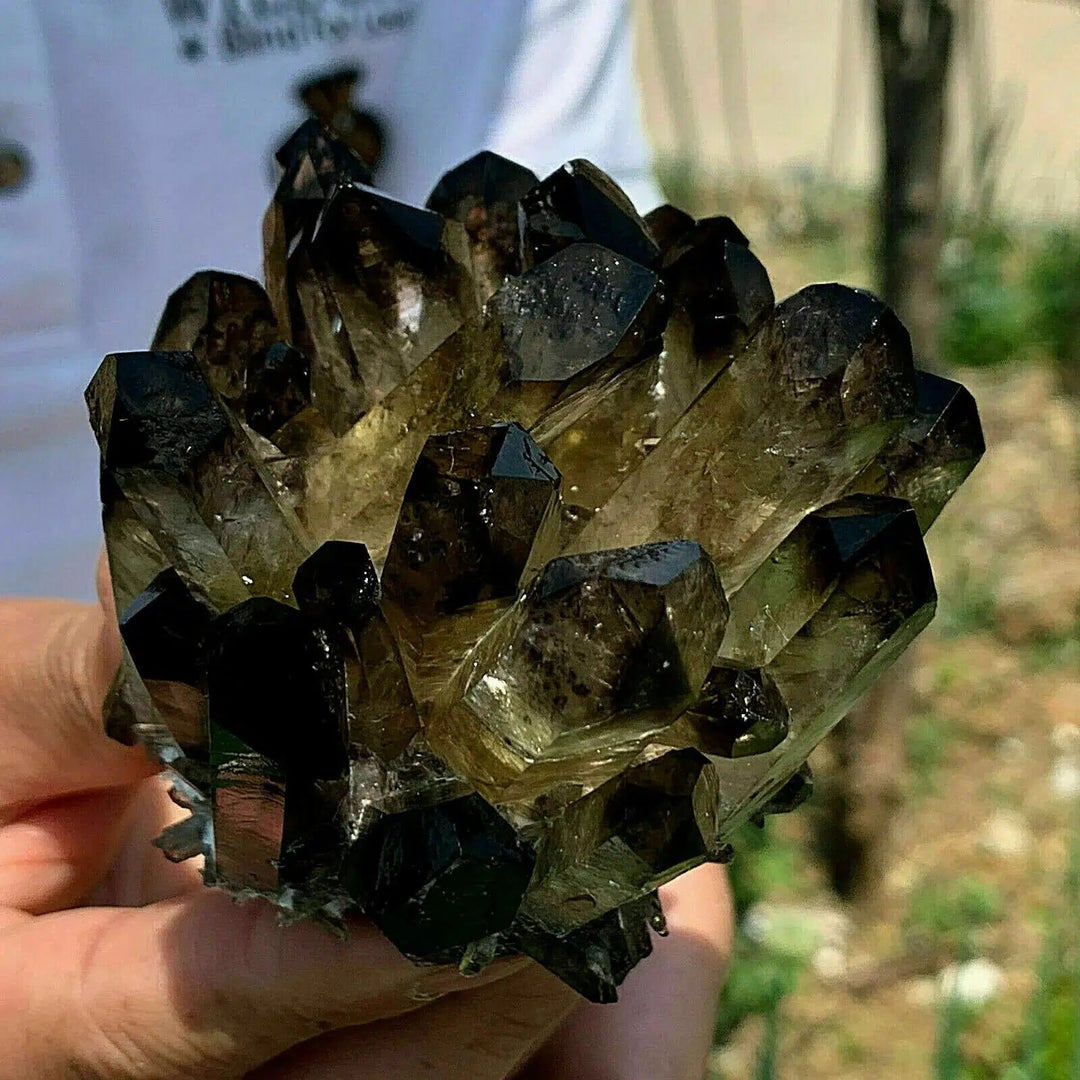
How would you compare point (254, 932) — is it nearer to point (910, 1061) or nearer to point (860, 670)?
point (860, 670)

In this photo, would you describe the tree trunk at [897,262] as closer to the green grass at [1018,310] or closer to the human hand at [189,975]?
the human hand at [189,975]

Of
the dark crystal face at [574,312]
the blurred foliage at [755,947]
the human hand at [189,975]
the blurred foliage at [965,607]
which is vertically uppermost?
the dark crystal face at [574,312]

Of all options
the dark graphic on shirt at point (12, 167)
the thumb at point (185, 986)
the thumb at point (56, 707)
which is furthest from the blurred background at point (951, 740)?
the dark graphic on shirt at point (12, 167)

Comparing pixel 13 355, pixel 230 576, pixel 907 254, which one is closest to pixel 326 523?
pixel 230 576

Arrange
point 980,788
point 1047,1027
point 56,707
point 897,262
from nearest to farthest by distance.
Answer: point 56,707, point 1047,1027, point 897,262, point 980,788

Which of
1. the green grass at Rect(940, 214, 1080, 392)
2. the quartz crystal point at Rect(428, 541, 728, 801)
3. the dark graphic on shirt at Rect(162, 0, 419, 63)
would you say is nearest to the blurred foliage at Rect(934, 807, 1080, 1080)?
the quartz crystal point at Rect(428, 541, 728, 801)

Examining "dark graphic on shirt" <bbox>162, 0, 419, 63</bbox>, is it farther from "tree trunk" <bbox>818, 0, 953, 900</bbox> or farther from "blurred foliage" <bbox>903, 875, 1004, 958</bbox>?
"blurred foliage" <bbox>903, 875, 1004, 958</bbox>

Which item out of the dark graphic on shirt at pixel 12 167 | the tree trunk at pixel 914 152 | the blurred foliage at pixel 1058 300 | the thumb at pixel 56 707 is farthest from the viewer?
the blurred foliage at pixel 1058 300

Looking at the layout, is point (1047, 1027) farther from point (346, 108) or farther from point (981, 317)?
point (981, 317)

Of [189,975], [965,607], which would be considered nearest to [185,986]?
[189,975]
